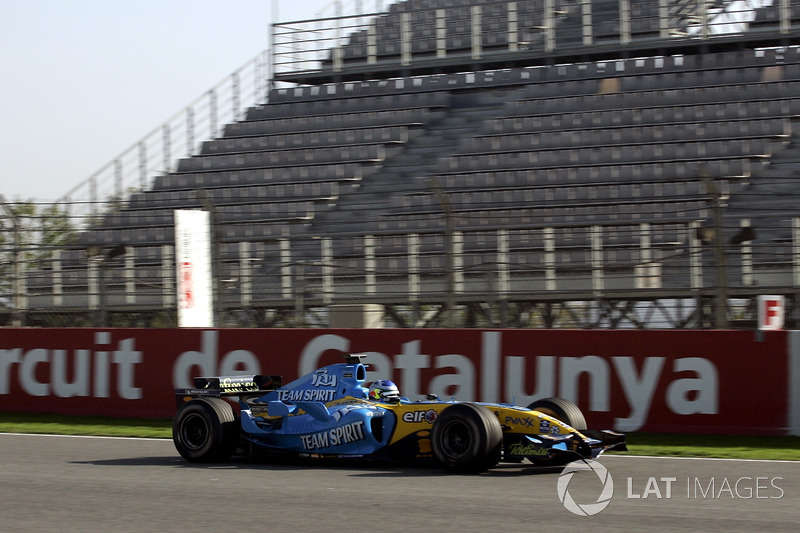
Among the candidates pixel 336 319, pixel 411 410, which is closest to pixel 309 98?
pixel 336 319

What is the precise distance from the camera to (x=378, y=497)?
7203mm

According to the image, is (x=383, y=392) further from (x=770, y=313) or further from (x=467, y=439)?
(x=770, y=313)

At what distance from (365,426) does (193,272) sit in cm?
608

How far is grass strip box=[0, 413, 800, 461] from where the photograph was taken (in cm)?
966

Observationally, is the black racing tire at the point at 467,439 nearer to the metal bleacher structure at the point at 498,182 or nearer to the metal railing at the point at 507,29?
the metal bleacher structure at the point at 498,182

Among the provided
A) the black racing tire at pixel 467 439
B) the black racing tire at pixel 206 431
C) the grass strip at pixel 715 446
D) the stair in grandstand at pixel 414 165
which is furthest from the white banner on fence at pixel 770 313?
the stair in grandstand at pixel 414 165

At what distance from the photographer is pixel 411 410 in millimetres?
8602

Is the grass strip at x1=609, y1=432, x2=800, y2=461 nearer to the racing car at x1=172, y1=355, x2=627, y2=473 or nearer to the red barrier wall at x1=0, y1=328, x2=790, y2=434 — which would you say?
the red barrier wall at x1=0, y1=328, x2=790, y2=434

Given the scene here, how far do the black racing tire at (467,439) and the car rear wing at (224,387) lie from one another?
90.9 inches

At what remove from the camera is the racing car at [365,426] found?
809 cm

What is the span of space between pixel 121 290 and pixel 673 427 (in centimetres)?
864

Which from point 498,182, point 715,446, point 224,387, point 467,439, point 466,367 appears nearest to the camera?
point 467,439

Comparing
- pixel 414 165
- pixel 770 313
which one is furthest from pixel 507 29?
pixel 770 313

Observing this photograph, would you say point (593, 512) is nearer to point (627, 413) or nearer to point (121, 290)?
point (627, 413)
